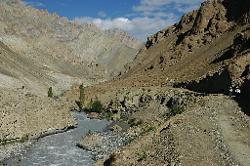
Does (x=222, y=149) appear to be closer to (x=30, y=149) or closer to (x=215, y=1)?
(x=30, y=149)

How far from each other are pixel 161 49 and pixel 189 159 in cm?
11171

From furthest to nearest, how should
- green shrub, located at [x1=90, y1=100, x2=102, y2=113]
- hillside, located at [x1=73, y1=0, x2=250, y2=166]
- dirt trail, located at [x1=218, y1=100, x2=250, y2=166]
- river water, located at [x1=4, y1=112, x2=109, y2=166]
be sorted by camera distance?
green shrub, located at [x1=90, y1=100, x2=102, y2=113], river water, located at [x1=4, y1=112, x2=109, y2=166], hillside, located at [x1=73, y1=0, x2=250, y2=166], dirt trail, located at [x1=218, y1=100, x2=250, y2=166]

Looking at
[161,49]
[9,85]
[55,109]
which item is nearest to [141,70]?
[161,49]

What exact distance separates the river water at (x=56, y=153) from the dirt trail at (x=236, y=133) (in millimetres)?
13584

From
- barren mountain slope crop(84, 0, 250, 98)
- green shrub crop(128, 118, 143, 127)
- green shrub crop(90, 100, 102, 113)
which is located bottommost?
green shrub crop(128, 118, 143, 127)

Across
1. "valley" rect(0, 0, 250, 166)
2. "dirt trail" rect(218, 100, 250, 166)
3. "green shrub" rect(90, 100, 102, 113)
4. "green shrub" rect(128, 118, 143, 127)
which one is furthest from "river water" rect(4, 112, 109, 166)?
"green shrub" rect(90, 100, 102, 113)

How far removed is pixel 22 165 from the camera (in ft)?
156

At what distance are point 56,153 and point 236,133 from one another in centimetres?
2073

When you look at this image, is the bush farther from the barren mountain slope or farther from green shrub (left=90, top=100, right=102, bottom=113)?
→ the barren mountain slope

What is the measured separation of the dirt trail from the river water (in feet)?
44.6

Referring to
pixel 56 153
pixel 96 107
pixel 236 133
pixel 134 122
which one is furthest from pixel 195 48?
pixel 236 133

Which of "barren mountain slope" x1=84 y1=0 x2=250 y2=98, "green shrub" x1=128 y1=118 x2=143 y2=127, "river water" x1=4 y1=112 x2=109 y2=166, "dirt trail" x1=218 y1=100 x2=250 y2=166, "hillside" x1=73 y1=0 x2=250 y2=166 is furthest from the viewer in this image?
"barren mountain slope" x1=84 y1=0 x2=250 y2=98

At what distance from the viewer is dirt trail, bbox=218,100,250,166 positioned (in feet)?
116

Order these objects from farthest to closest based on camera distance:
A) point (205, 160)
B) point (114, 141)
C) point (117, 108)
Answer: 1. point (117, 108)
2. point (114, 141)
3. point (205, 160)
